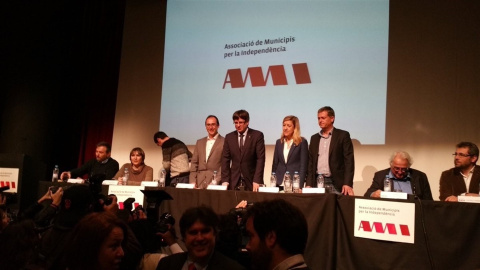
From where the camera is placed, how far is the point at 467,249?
3.46 meters

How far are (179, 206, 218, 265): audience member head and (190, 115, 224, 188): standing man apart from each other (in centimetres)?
293

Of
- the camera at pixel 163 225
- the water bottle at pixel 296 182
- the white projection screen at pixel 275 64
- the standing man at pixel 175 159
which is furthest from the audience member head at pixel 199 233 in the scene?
the white projection screen at pixel 275 64

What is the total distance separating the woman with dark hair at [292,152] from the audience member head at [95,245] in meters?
3.10

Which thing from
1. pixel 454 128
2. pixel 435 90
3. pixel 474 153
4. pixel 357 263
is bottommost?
pixel 357 263

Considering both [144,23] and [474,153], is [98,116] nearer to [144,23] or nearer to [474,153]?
[144,23]

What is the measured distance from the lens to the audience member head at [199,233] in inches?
88.5

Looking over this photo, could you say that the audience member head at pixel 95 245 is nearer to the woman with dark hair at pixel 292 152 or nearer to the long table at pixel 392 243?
the long table at pixel 392 243

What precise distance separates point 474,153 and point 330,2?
110 inches

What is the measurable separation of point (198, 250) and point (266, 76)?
4574 millimetres

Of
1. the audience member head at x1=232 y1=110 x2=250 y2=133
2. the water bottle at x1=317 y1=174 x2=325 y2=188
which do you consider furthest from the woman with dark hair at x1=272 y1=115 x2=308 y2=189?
the audience member head at x1=232 y1=110 x2=250 y2=133

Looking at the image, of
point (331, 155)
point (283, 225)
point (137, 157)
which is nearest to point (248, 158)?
point (331, 155)

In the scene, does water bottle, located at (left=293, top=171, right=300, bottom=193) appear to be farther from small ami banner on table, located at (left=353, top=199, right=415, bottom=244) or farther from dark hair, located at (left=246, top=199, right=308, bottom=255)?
dark hair, located at (left=246, top=199, right=308, bottom=255)

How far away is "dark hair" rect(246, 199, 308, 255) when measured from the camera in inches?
68.5

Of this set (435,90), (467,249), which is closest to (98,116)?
(435,90)
